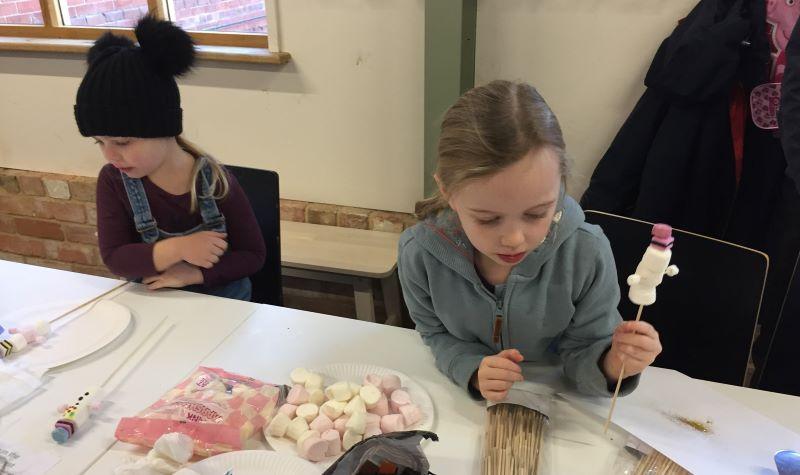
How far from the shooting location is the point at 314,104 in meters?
2.37

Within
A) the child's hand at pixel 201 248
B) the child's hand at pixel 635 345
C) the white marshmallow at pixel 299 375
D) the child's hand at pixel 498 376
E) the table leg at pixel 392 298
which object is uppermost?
the child's hand at pixel 635 345

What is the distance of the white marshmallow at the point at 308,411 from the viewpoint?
3.28ft

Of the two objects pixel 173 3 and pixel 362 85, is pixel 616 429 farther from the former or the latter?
pixel 173 3

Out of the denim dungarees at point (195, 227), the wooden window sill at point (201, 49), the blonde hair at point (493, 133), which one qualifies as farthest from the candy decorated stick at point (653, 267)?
the wooden window sill at point (201, 49)

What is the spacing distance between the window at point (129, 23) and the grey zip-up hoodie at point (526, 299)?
147cm

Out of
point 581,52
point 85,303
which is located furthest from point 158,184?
point 581,52

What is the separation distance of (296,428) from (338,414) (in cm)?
7

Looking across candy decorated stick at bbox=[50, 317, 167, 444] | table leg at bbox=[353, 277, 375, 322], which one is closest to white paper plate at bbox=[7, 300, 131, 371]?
candy decorated stick at bbox=[50, 317, 167, 444]

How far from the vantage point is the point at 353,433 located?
96 centimetres

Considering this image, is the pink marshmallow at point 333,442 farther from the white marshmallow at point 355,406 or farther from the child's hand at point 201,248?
the child's hand at point 201,248

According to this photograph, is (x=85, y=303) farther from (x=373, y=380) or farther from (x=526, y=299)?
(x=526, y=299)

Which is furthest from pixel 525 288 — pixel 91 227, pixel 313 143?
pixel 91 227

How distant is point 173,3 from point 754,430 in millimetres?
2626

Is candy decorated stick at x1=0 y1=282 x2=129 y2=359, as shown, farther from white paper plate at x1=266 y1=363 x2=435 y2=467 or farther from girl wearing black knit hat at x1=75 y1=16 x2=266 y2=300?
white paper plate at x1=266 y1=363 x2=435 y2=467
